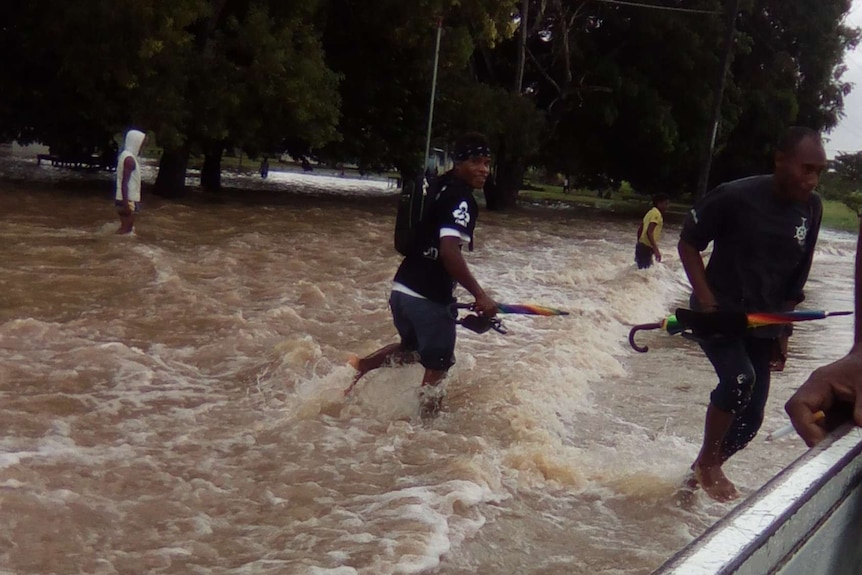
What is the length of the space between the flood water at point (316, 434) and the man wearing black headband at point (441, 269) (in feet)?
1.91

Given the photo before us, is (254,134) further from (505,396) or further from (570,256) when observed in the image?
(505,396)

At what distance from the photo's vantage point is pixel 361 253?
15773mm

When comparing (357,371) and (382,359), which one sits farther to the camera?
(357,371)

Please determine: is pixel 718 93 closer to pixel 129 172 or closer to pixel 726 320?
pixel 129 172

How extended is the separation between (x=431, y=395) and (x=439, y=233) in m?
1.10

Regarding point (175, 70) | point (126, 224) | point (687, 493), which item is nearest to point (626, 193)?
point (175, 70)

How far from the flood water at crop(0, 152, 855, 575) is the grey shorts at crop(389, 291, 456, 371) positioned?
526 millimetres

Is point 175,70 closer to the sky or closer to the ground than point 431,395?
closer to the sky

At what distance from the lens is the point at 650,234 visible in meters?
14.7

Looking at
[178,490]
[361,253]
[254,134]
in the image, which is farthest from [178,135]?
[178,490]

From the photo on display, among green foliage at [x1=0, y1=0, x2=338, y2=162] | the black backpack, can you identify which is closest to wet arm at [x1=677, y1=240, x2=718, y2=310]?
the black backpack

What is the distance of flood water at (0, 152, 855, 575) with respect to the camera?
4.34m

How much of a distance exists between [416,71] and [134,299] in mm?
16316

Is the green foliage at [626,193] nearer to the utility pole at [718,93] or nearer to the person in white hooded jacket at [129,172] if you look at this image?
the utility pole at [718,93]
